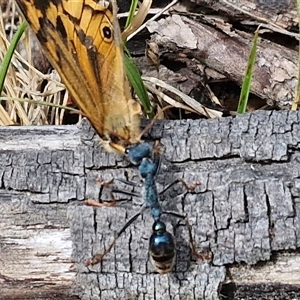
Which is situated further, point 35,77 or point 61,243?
point 35,77

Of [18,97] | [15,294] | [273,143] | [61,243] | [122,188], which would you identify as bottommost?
[15,294]

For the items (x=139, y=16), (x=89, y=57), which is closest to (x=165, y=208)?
(x=89, y=57)

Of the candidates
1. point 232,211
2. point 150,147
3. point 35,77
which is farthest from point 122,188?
point 35,77

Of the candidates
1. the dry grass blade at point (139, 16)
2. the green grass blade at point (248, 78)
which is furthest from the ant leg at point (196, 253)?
the dry grass blade at point (139, 16)

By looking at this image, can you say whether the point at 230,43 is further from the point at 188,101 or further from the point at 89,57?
the point at 89,57

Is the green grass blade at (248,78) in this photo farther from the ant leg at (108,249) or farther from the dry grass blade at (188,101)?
the ant leg at (108,249)

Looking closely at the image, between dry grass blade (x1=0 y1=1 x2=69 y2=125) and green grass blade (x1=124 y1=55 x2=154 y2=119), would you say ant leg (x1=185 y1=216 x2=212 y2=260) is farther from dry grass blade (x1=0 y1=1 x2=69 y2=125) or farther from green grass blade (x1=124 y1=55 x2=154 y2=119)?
dry grass blade (x1=0 y1=1 x2=69 y2=125)

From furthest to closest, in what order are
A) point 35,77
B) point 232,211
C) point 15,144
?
1. point 35,77
2. point 15,144
3. point 232,211

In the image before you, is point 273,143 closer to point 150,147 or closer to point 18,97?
point 150,147
